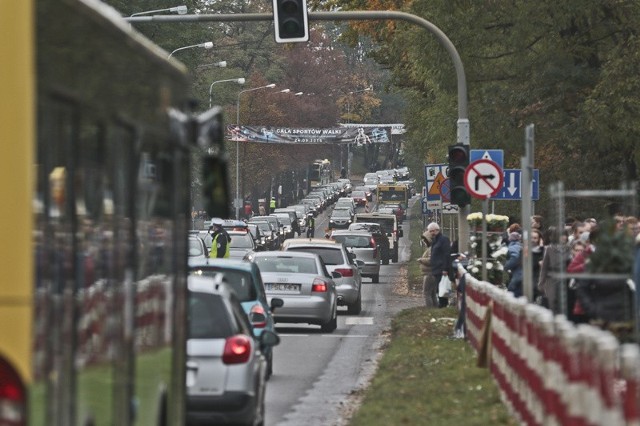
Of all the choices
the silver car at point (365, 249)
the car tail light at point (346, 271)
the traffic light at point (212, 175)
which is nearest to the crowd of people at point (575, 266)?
the car tail light at point (346, 271)

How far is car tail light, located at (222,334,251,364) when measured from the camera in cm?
1405

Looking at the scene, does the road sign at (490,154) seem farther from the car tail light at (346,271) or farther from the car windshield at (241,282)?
the car windshield at (241,282)

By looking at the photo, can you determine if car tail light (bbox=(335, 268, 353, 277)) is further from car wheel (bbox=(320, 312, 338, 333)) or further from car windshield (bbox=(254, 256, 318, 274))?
car windshield (bbox=(254, 256, 318, 274))

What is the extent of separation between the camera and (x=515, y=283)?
23.4 meters

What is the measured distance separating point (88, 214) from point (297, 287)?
23165 mm

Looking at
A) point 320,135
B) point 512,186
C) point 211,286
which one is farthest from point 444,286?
point 320,135

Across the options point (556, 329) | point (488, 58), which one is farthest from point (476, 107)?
point (556, 329)

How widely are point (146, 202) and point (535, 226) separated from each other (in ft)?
51.9

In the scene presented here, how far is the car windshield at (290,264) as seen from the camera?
100 feet

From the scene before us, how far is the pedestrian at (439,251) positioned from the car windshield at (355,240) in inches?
981

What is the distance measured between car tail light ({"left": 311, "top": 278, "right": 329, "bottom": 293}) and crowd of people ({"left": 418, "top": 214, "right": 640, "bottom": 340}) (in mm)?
2932

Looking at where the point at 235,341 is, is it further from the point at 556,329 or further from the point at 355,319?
the point at 355,319

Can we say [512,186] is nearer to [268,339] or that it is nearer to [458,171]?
[458,171]

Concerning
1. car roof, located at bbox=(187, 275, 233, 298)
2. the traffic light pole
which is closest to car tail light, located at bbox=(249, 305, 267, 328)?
the traffic light pole
